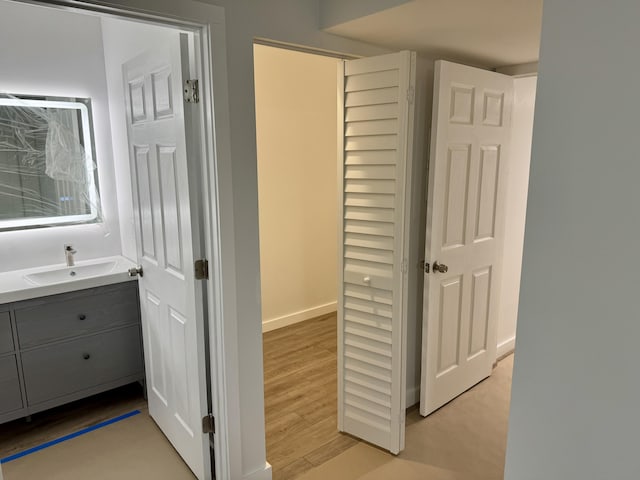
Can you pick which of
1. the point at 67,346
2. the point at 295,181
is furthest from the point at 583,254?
the point at 295,181

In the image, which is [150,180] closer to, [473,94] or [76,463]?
[76,463]

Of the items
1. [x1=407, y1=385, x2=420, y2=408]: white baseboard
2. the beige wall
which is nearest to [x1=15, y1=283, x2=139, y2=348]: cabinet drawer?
the beige wall

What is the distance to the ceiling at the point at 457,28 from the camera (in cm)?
163

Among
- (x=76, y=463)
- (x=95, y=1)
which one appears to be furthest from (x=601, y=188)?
(x=76, y=463)

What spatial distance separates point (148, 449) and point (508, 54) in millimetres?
2863

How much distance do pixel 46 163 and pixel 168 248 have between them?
1.33 metres

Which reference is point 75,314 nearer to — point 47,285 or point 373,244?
point 47,285

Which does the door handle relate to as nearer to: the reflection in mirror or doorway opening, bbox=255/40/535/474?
the reflection in mirror

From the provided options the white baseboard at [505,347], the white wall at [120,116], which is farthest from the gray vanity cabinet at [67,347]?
the white baseboard at [505,347]

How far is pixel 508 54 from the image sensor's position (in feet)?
8.07

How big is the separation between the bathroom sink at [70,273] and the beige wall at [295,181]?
4.30 ft

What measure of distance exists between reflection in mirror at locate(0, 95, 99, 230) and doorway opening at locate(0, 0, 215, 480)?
0.23 ft

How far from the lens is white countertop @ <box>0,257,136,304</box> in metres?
2.29

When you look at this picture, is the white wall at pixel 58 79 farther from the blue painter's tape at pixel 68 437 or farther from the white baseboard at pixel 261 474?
the white baseboard at pixel 261 474
